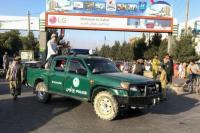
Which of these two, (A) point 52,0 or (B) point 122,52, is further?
(B) point 122,52

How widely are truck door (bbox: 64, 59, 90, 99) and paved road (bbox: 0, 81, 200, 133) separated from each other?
1.99 ft

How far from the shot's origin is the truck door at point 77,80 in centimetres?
1133

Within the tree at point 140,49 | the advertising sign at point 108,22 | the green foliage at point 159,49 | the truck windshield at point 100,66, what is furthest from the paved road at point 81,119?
the tree at point 140,49

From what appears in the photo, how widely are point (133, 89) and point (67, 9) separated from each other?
30.0 metres

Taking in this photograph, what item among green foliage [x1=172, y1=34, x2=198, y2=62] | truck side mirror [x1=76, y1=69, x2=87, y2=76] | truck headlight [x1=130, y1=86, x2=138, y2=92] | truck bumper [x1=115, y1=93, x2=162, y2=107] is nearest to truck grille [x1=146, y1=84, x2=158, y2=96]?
truck bumper [x1=115, y1=93, x2=162, y2=107]

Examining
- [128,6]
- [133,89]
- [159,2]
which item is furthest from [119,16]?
[133,89]

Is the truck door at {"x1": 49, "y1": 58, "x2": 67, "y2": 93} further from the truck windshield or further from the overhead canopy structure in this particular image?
the overhead canopy structure

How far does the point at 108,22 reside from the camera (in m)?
39.9

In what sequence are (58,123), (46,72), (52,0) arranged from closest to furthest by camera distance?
1. (58,123)
2. (46,72)
3. (52,0)

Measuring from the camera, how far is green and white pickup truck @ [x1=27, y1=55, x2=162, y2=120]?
1033cm

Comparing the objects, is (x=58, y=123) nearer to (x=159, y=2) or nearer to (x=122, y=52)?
(x=159, y=2)

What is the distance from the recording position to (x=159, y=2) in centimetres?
4072

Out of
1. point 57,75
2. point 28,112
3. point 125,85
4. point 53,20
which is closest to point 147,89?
point 125,85

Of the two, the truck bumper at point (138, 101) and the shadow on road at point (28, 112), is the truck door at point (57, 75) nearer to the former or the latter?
the shadow on road at point (28, 112)
